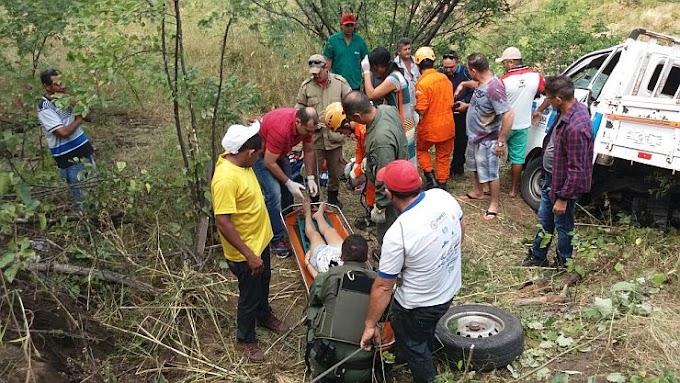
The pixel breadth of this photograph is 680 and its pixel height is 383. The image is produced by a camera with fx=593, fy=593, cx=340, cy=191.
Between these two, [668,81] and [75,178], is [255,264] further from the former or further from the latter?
[668,81]

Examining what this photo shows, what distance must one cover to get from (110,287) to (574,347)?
3501 millimetres

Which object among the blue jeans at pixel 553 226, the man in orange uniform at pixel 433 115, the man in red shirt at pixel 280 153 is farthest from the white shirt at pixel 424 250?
the man in orange uniform at pixel 433 115

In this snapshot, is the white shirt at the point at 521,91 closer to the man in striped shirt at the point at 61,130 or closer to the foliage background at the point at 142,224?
the foliage background at the point at 142,224

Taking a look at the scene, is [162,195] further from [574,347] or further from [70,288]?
[574,347]

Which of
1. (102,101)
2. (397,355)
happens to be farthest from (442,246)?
(102,101)

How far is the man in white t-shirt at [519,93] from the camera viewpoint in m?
6.70

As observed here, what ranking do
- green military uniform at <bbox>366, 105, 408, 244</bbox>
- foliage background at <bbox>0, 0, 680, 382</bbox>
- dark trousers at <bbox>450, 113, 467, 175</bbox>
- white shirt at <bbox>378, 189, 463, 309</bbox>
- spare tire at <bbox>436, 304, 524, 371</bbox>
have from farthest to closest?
1. dark trousers at <bbox>450, 113, 467, 175</bbox>
2. green military uniform at <bbox>366, 105, 408, 244</bbox>
3. foliage background at <bbox>0, 0, 680, 382</bbox>
4. spare tire at <bbox>436, 304, 524, 371</bbox>
5. white shirt at <bbox>378, 189, 463, 309</bbox>

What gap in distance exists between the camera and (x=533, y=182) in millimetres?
7023

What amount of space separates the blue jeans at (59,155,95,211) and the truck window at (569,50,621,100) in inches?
213

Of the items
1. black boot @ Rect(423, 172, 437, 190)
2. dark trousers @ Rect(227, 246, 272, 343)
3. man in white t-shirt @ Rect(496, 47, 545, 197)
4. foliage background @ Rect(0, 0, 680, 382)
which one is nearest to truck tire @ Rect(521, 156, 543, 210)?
man in white t-shirt @ Rect(496, 47, 545, 197)

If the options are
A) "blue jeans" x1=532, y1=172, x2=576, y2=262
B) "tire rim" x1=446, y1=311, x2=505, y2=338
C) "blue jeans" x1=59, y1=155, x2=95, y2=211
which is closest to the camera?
"tire rim" x1=446, y1=311, x2=505, y2=338

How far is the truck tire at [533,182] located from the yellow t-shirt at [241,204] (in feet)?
12.6

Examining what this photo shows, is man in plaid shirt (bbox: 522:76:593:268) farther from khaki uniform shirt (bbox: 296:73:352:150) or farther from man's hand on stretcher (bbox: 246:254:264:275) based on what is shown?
man's hand on stretcher (bbox: 246:254:264:275)

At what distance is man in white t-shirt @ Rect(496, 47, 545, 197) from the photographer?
6699 mm
